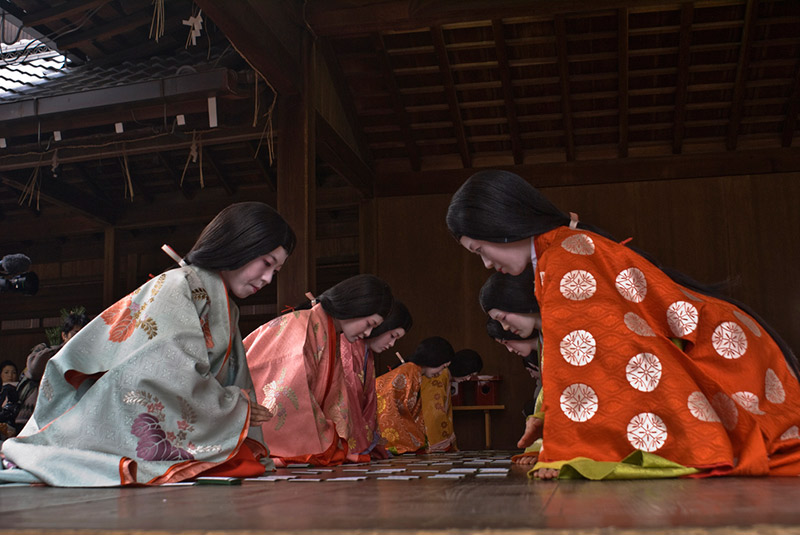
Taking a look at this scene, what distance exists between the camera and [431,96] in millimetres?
7895

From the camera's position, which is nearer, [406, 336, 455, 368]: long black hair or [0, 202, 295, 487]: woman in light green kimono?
[0, 202, 295, 487]: woman in light green kimono

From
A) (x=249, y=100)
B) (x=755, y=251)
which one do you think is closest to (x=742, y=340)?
(x=249, y=100)

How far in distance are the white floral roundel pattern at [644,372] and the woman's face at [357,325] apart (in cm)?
248

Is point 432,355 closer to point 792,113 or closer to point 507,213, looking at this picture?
point 792,113

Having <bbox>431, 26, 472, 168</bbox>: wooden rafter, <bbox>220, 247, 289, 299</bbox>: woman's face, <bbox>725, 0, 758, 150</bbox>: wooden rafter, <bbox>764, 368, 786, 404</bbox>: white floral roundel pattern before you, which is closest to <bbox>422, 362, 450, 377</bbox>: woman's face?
<bbox>431, 26, 472, 168</bbox>: wooden rafter

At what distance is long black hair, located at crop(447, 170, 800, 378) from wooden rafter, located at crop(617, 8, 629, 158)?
4.87 meters

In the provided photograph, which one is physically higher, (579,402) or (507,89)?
(507,89)

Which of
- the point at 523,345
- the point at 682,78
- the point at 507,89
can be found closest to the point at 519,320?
the point at 523,345

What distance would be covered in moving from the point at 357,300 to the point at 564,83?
13.8 ft

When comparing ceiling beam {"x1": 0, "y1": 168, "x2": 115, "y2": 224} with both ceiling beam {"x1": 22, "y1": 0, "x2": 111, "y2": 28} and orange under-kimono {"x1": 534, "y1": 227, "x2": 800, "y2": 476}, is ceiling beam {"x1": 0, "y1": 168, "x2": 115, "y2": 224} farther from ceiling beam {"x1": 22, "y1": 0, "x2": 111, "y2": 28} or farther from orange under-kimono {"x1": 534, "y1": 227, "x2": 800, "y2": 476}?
orange under-kimono {"x1": 534, "y1": 227, "x2": 800, "y2": 476}

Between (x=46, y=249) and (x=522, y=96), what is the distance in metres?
7.56

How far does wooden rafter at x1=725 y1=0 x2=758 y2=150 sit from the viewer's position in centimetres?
673

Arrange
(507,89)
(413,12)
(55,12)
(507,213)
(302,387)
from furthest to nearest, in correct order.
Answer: (507,89)
(413,12)
(55,12)
(302,387)
(507,213)

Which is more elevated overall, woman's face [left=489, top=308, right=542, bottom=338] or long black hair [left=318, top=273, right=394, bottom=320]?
long black hair [left=318, top=273, right=394, bottom=320]
